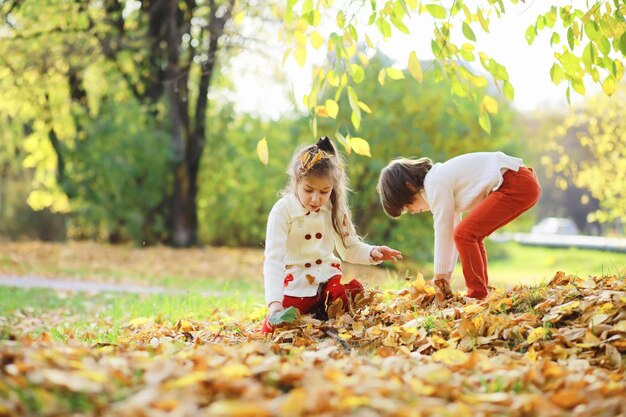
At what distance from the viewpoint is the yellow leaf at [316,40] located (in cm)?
383

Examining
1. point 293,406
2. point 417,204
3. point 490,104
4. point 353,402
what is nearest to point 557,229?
point 417,204

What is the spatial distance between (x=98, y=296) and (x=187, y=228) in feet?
24.5

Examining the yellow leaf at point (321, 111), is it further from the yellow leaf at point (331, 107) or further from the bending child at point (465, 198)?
the bending child at point (465, 198)

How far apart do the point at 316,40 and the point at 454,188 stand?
4.32 feet

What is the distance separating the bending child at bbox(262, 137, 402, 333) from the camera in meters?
3.93

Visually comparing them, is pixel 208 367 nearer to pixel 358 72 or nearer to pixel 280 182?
pixel 358 72

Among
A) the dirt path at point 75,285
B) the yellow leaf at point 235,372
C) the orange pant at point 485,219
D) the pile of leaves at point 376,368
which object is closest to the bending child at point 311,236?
the pile of leaves at point 376,368

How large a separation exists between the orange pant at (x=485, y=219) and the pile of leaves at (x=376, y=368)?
0.34 metres

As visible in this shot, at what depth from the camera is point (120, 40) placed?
13195 mm

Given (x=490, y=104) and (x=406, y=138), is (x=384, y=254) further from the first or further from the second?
(x=406, y=138)

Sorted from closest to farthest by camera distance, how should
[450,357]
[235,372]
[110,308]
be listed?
[235,372] < [450,357] < [110,308]

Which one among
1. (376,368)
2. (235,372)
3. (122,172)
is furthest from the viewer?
(122,172)

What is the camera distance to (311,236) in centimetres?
411

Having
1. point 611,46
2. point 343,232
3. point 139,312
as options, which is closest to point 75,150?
point 139,312
